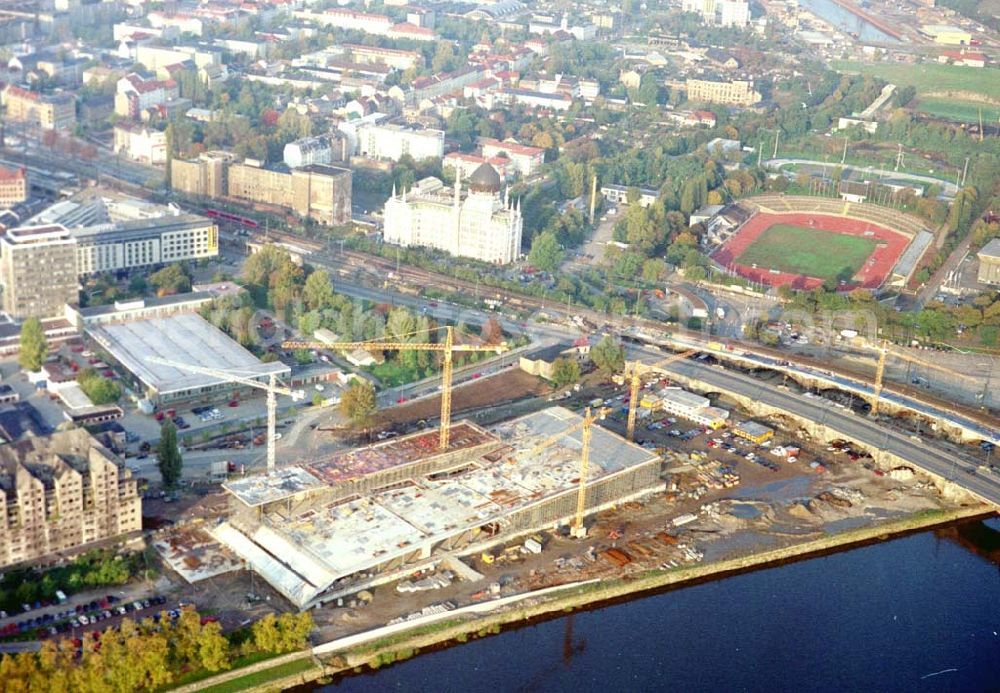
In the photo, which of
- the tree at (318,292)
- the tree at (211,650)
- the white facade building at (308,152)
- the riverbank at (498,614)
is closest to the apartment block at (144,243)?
the tree at (318,292)

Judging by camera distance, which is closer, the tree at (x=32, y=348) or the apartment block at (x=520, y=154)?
the tree at (x=32, y=348)

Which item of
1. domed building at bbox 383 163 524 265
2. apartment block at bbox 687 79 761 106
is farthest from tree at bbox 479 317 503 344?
apartment block at bbox 687 79 761 106

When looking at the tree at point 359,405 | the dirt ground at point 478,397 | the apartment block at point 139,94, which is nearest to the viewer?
the tree at point 359,405

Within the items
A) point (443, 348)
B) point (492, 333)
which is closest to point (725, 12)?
point (492, 333)

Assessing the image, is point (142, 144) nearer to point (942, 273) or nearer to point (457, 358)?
point (457, 358)

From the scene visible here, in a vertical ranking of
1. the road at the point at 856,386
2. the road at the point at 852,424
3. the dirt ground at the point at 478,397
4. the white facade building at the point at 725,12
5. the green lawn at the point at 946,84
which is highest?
the white facade building at the point at 725,12

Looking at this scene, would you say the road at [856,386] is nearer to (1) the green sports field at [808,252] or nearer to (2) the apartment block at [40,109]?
(1) the green sports field at [808,252]

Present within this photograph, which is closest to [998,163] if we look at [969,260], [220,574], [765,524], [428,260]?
[969,260]

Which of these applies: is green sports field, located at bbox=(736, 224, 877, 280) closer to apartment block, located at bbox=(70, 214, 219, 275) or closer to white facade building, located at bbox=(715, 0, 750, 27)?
apartment block, located at bbox=(70, 214, 219, 275)

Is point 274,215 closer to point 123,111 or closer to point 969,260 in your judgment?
point 123,111
